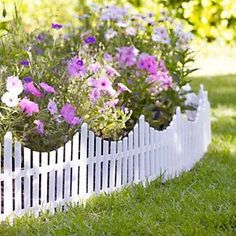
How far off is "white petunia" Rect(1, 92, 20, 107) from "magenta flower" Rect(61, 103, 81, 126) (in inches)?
14.8

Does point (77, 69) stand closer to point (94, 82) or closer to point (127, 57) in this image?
point (94, 82)

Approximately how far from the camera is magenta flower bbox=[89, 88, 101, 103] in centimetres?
469

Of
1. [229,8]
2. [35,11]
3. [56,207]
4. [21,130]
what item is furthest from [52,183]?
[229,8]

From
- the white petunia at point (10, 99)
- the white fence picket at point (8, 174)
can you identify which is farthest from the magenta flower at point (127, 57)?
the white fence picket at point (8, 174)

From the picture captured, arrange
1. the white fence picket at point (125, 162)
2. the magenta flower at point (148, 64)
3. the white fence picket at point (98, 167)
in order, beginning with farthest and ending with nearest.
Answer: the magenta flower at point (148, 64) → the white fence picket at point (125, 162) → the white fence picket at point (98, 167)

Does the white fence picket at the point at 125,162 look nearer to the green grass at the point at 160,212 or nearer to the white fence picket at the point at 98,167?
the green grass at the point at 160,212

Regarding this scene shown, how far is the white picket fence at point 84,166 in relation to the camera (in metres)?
3.77

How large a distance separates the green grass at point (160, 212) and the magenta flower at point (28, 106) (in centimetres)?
59

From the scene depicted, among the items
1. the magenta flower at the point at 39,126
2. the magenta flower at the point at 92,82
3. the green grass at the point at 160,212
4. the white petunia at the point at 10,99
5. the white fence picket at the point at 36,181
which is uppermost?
the magenta flower at the point at 92,82

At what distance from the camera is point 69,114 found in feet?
14.0

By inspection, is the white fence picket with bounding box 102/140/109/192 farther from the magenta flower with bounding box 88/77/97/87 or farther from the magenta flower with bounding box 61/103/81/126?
the magenta flower with bounding box 88/77/97/87

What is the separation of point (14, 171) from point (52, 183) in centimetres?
28

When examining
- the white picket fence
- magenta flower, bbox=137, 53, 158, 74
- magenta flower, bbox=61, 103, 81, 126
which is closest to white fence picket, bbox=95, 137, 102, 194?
the white picket fence

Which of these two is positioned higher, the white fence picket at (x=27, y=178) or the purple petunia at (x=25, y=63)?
the purple petunia at (x=25, y=63)
